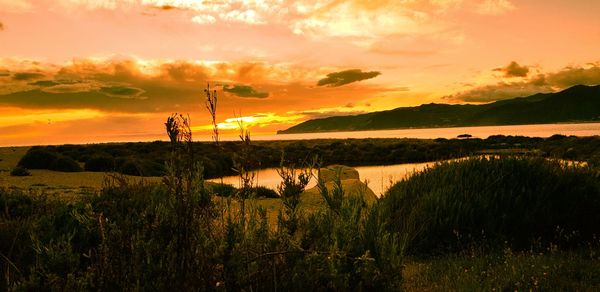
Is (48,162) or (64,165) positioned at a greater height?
→ (48,162)

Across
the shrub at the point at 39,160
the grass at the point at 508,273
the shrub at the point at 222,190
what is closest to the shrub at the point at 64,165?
the shrub at the point at 39,160

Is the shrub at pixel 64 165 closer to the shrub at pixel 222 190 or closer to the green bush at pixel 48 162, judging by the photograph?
the green bush at pixel 48 162

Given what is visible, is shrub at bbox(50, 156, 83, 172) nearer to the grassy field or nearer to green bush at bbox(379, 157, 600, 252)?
the grassy field

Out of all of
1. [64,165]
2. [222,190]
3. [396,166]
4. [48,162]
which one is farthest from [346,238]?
[396,166]

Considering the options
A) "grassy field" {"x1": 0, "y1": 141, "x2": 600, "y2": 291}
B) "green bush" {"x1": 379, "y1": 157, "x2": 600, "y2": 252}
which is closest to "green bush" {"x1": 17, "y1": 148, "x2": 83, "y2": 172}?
"grassy field" {"x1": 0, "y1": 141, "x2": 600, "y2": 291}

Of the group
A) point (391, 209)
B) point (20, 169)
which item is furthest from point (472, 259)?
point (20, 169)

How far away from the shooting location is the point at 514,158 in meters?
9.97

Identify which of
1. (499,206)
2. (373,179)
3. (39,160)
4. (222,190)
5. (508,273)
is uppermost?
(39,160)

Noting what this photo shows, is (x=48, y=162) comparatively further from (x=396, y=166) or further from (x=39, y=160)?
(x=396, y=166)

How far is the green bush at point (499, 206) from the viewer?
826 centimetres

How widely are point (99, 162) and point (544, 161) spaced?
88.1ft

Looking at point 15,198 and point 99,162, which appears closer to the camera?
point 15,198

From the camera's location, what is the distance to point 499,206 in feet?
28.1

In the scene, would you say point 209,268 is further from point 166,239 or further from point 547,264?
point 547,264
